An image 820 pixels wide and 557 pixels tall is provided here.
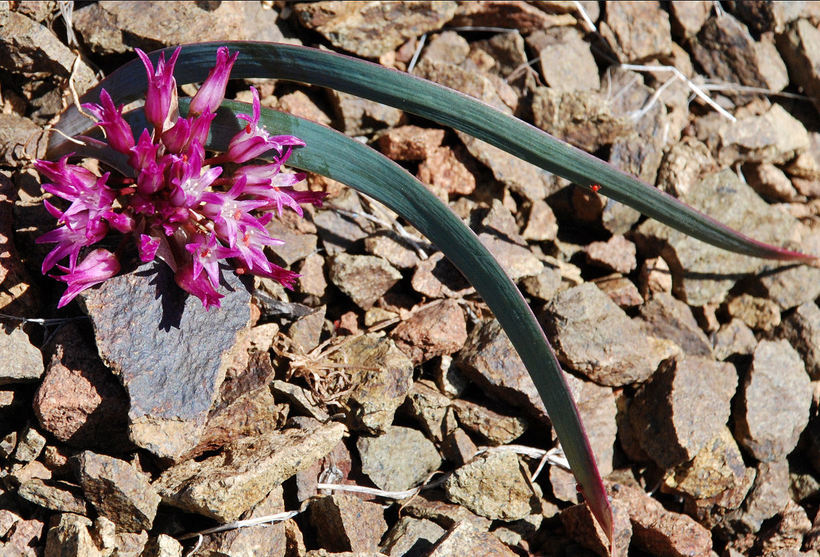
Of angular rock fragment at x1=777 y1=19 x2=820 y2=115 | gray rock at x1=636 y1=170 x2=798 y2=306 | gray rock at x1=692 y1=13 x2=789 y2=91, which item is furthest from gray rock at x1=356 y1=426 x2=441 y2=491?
angular rock fragment at x1=777 y1=19 x2=820 y2=115

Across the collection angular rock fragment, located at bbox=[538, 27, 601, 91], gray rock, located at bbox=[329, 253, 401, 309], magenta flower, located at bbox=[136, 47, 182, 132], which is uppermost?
angular rock fragment, located at bbox=[538, 27, 601, 91]

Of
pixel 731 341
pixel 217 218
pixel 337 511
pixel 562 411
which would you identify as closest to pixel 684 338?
pixel 731 341

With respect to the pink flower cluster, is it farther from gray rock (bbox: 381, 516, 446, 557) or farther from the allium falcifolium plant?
gray rock (bbox: 381, 516, 446, 557)

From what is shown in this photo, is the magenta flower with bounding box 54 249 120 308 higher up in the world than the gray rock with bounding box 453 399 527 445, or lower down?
higher up

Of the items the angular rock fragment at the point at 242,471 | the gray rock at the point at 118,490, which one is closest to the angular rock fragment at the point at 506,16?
the angular rock fragment at the point at 242,471

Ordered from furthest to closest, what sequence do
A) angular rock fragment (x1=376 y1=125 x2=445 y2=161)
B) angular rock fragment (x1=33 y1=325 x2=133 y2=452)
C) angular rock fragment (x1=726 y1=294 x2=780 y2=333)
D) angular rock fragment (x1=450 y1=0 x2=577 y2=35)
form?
angular rock fragment (x1=450 y1=0 x2=577 y2=35)
angular rock fragment (x1=726 y1=294 x2=780 y2=333)
angular rock fragment (x1=376 y1=125 x2=445 y2=161)
angular rock fragment (x1=33 y1=325 x2=133 y2=452)

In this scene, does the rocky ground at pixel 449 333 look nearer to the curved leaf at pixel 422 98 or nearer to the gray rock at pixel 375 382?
the gray rock at pixel 375 382

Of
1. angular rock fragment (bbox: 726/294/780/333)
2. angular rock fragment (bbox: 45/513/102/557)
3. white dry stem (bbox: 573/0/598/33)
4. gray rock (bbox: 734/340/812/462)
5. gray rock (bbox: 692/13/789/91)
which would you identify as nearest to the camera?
angular rock fragment (bbox: 45/513/102/557)

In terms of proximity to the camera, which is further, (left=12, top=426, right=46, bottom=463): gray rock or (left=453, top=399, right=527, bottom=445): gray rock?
(left=453, top=399, right=527, bottom=445): gray rock
